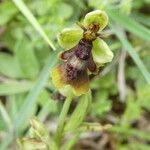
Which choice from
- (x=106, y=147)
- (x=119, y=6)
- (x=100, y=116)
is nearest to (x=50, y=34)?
(x=119, y=6)

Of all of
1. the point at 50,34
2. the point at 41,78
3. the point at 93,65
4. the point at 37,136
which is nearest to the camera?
the point at 93,65

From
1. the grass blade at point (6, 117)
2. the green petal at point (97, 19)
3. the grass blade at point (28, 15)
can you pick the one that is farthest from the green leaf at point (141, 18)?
the green petal at point (97, 19)

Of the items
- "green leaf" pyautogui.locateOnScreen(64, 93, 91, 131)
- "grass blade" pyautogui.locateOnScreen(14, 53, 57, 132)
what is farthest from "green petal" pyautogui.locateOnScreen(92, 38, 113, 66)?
"grass blade" pyautogui.locateOnScreen(14, 53, 57, 132)

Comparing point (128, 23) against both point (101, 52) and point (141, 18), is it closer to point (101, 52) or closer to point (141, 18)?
point (141, 18)

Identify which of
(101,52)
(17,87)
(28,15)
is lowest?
(17,87)

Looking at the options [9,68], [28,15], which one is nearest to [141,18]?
[28,15]

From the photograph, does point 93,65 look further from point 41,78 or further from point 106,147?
point 106,147
